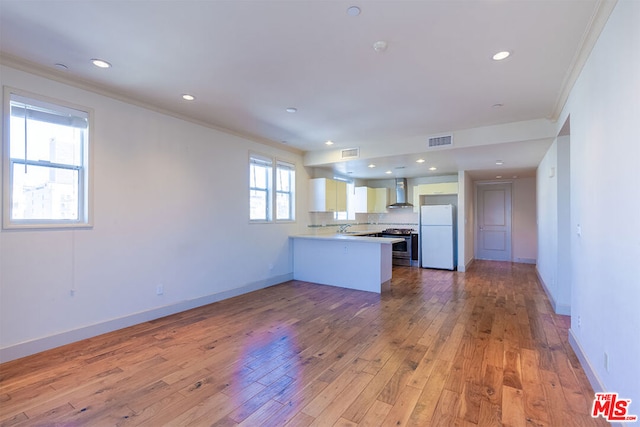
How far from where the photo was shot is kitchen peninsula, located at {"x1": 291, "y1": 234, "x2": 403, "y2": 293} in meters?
4.99

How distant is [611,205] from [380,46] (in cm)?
194

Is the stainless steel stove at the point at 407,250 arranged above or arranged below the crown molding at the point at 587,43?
below

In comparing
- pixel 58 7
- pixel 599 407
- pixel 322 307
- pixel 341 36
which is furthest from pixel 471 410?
pixel 58 7

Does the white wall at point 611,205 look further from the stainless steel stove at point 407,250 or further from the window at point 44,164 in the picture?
the stainless steel stove at point 407,250

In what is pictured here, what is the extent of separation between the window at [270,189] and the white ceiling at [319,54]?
128 centimetres

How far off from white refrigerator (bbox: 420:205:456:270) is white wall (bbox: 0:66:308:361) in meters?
4.17

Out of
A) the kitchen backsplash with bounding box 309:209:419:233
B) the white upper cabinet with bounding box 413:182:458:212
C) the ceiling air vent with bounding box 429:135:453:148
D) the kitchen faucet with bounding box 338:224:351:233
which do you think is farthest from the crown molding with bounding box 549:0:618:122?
the kitchen faucet with bounding box 338:224:351:233

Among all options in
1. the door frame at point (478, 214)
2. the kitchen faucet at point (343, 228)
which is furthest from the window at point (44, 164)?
the door frame at point (478, 214)

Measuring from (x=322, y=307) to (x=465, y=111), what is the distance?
10.7 feet

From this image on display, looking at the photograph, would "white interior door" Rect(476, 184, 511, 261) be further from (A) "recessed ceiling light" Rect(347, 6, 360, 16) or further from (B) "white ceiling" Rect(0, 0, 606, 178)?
(A) "recessed ceiling light" Rect(347, 6, 360, 16)

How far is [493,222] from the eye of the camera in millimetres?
8555

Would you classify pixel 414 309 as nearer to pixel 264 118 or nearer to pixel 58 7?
pixel 264 118

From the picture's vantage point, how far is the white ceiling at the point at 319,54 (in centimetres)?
199

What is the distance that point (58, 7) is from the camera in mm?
1977
